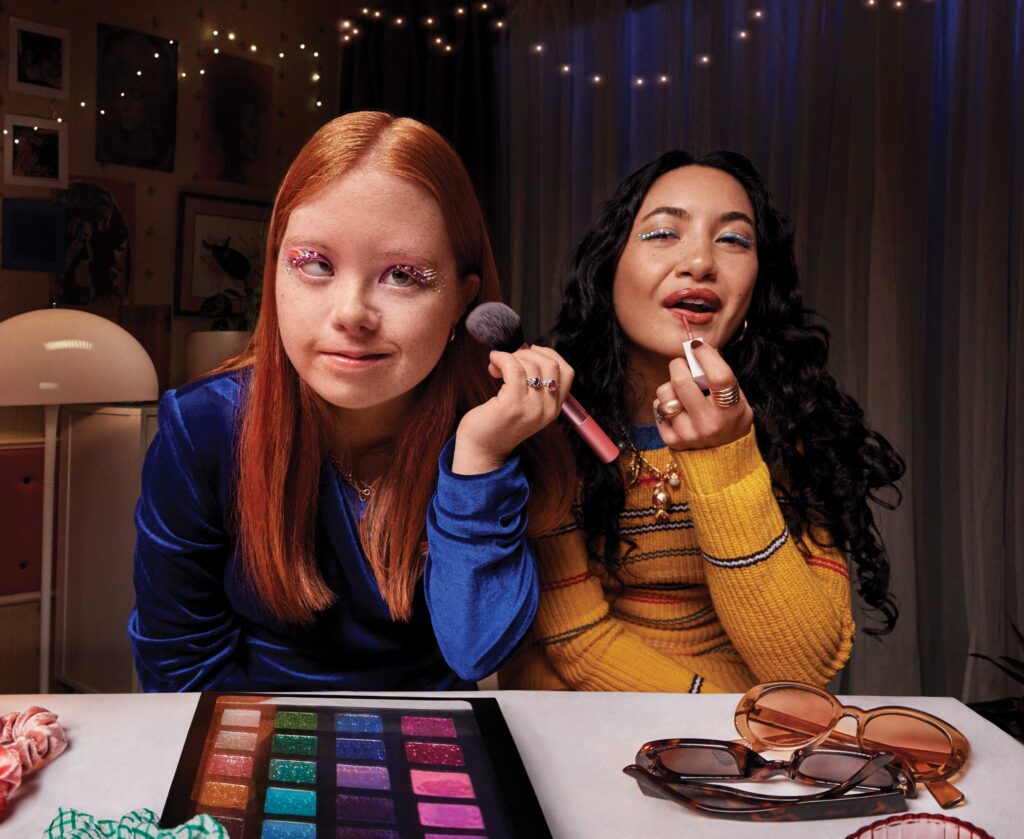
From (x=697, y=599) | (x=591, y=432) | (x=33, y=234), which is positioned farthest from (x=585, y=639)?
(x=33, y=234)

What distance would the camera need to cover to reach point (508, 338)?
2.81ft

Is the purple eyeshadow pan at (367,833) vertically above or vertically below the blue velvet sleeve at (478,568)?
below

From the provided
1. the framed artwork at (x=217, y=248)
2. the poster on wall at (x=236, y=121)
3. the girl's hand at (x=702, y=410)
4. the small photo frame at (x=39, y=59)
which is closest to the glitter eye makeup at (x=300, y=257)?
the girl's hand at (x=702, y=410)

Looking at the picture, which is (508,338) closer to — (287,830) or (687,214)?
(687,214)

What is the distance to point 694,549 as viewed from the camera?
40.9 inches

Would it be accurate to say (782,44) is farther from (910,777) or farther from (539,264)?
(910,777)

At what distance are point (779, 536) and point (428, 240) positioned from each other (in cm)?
46

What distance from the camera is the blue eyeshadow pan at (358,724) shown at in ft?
1.95

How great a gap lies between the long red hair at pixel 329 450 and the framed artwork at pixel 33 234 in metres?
2.16

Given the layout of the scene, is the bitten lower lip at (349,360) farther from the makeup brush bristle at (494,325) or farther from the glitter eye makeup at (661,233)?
the glitter eye makeup at (661,233)

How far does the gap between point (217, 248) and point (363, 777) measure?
9.48 feet

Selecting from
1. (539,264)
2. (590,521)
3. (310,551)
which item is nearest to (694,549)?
(590,521)

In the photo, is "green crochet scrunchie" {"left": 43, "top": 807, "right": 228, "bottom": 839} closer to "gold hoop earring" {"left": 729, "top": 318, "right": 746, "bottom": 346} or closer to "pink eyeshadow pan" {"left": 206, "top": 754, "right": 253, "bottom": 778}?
"pink eyeshadow pan" {"left": 206, "top": 754, "right": 253, "bottom": 778}

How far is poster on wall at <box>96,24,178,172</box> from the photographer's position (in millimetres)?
2840
